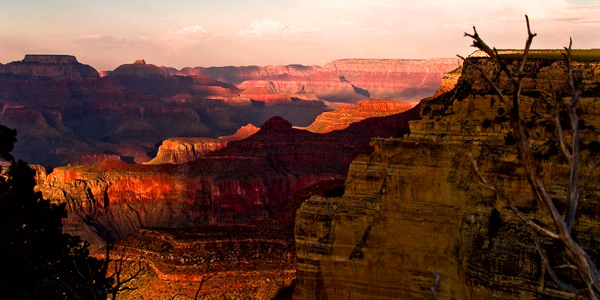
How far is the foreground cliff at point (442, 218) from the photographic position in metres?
14.6

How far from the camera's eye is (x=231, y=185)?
64188 millimetres

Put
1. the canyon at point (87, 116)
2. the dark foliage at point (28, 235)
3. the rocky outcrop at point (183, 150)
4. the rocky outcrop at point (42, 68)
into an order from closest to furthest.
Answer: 1. the dark foliage at point (28, 235)
2. the rocky outcrop at point (183, 150)
3. the canyon at point (87, 116)
4. the rocky outcrop at point (42, 68)

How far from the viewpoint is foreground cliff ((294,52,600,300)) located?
1456cm

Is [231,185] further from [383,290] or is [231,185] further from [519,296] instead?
[519,296]

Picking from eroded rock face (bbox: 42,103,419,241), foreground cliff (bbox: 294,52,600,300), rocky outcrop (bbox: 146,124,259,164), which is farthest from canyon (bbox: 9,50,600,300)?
rocky outcrop (bbox: 146,124,259,164)

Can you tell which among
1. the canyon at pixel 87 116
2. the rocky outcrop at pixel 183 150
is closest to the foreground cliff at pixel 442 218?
the rocky outcrop at pixel 183 150

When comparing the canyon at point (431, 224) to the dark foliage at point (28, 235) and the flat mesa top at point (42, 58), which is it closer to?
the dark foliage at point (28, 235)

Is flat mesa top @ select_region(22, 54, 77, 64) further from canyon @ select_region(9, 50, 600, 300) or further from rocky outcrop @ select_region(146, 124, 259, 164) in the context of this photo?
canyon @ select_region(9, 50, 600, 300)

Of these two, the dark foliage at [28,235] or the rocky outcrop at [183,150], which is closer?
the dark foliage at [28,235]

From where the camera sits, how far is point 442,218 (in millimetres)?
16641

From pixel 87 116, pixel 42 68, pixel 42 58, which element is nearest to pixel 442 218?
pixel 87 116

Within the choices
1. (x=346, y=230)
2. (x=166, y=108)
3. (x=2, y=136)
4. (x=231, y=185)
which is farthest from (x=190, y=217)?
(x=166, y=108)

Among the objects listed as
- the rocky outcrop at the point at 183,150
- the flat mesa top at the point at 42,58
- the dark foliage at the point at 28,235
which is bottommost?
the rocky outcrop at the point at 183,150

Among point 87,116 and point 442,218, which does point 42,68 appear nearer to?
point 87,116
